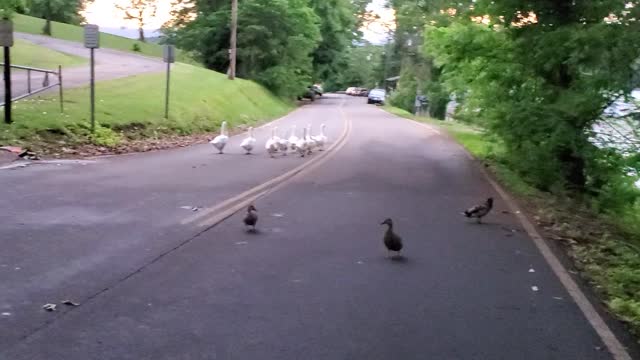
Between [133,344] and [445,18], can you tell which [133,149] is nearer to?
[445,18]

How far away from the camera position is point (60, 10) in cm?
8194

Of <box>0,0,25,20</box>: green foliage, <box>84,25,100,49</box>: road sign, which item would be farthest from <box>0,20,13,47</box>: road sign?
<box>84,25,100,49</box>: road sign

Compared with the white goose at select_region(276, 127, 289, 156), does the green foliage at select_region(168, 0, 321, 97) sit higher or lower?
higher

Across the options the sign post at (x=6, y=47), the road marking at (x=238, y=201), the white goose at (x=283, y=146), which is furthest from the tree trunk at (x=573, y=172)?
the sign post at (x=6, y=47)

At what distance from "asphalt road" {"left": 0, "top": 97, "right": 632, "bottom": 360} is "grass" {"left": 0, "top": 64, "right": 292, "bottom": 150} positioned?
231 inches

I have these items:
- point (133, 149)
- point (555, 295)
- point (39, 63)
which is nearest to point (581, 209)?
point (555, 295)

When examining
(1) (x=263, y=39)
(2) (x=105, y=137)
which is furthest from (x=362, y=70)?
(2) (x=105, y=137)

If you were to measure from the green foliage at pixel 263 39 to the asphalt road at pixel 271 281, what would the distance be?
39399mm

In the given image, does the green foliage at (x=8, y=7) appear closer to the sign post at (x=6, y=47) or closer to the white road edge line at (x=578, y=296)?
the sign post at (x=6, y=47)

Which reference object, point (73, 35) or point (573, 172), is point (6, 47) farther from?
point (73, 35)

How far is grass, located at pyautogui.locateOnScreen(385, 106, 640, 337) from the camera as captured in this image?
6.70 metres

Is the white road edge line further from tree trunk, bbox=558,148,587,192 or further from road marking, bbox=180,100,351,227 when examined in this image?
tree trunk, bbox=558,148,587,192

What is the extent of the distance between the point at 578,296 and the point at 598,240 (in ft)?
10.7

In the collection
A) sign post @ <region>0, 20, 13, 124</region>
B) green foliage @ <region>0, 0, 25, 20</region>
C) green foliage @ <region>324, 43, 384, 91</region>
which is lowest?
green foliage @ <region>324, 43, 384, 91</region>
